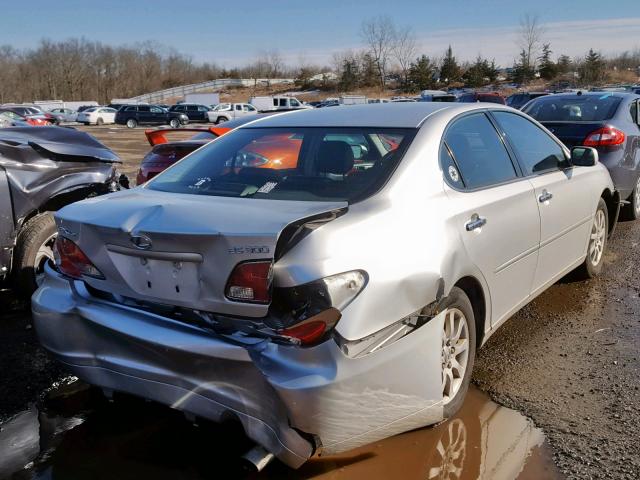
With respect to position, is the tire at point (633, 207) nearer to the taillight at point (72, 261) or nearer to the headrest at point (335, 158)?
the headrest at point (335, 158)

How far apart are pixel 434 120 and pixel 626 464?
6.24 ft

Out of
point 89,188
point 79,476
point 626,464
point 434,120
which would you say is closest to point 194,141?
point 89,188

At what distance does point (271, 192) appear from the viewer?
2934 millimetres

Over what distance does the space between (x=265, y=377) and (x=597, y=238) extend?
159 inches

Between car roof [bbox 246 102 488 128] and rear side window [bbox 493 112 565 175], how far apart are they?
7.6 inches

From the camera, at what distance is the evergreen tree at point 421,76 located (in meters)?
69.2

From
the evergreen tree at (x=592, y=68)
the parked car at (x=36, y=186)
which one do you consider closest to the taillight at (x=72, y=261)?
the parked car at (x=36, y=186)

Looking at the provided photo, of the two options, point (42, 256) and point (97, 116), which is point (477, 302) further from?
point (97, 116)

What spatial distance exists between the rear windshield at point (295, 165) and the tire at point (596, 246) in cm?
268

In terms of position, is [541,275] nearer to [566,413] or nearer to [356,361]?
[566,413]

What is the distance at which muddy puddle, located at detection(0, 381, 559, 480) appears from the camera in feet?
8.66

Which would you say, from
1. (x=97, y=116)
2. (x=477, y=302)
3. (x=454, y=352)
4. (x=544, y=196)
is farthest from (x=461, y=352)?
(x=97, y=116)

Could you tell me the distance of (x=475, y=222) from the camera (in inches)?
119

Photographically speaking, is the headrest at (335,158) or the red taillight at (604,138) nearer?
the headrest at (335,158)
